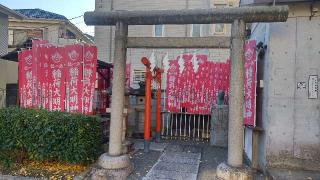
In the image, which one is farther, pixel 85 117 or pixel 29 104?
pixel 29 104

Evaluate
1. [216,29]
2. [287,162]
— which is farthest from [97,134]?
[216,29]

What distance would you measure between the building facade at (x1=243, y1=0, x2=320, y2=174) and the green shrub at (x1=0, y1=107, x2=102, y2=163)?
4320 mm

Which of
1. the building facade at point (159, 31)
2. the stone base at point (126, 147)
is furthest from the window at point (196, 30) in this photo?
the stone base at point (126, 147)

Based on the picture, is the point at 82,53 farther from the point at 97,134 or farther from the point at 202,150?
the point at 202,150

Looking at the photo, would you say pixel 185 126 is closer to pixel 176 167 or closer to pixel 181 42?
pixel 176 167

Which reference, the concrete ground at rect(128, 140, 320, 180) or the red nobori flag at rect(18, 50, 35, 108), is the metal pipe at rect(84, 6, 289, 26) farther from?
the concrete ground at rect(128, 140, 320, 180)

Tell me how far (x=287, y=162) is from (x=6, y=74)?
1342cm

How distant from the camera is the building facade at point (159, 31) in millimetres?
16781

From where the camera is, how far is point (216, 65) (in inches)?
427

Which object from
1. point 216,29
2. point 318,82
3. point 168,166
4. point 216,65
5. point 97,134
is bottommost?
point 168,166

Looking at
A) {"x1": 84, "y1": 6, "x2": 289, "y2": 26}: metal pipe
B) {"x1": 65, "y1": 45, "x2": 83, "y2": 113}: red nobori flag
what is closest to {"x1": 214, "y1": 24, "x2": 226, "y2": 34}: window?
{"x1": 65, "y1": 45, "x2": 83, "y2": 113}: red nobori flag

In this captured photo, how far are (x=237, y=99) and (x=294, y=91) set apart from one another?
4.81 feet

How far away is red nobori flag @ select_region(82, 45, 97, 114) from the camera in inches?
311

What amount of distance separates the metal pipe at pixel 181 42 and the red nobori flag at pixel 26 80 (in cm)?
351
